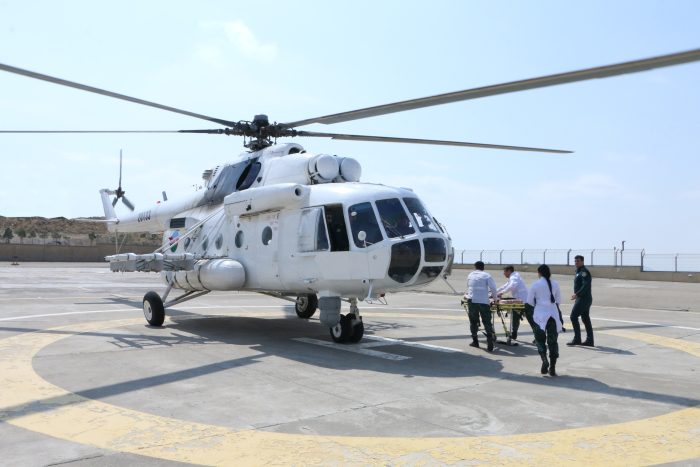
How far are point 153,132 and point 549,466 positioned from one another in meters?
11.5

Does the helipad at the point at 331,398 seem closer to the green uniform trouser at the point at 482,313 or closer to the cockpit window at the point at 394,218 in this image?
the green uniform trouser at the point at 482,313

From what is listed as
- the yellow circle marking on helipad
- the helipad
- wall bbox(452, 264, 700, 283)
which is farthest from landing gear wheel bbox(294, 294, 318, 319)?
wall bbox(452, 264, 700, 283)

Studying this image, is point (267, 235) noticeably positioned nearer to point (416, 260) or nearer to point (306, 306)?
point (416, 260)

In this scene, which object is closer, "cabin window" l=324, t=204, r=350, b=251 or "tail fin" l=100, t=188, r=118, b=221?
"cabin window" l=324, t=204, r=350, b=251

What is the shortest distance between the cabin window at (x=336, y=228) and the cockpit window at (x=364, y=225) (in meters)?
0.20

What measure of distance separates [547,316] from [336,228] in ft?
13.4

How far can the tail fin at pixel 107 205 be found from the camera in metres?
20.5

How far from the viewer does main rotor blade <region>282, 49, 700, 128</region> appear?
5.34m

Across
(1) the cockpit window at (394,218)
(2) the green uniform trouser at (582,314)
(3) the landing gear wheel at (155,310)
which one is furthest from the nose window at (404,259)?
(3) the landing gear wheel at (155,310)

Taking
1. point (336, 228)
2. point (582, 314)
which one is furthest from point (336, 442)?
point (582, 314)

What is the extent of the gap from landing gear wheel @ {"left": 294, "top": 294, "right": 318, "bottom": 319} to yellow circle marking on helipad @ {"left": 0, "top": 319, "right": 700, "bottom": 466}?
9465 millimetres

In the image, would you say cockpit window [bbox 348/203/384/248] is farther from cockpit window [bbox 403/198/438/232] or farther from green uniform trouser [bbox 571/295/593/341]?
green uniform trouser [bbox 571/295/593/341]

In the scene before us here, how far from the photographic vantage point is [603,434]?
19.4ft

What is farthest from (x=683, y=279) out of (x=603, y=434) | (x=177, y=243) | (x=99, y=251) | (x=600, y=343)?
(x=99, y=251)
